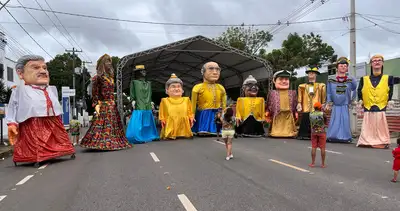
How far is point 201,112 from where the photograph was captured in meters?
15.5

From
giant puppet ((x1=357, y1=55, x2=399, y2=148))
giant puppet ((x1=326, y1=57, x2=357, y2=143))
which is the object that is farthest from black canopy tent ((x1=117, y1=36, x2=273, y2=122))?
giant puppet ((x1=357, y1=55, x2=399, y2=148))

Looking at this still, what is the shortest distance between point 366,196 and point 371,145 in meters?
6.87

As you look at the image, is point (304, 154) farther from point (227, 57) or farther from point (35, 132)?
point (227, 57)

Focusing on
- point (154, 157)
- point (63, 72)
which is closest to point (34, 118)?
point (154, 157)

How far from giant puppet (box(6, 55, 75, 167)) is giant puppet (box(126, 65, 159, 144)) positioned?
4231mm

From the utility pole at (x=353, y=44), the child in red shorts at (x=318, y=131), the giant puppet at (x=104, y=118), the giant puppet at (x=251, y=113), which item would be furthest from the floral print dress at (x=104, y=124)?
the utility pole at (x=353, y=44)

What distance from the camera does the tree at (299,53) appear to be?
32250mm

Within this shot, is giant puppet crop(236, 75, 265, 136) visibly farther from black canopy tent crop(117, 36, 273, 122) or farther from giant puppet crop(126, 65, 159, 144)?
black canopy tent crop(117, 36, 273, 122)

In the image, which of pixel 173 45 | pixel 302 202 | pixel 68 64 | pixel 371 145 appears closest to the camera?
pixel 302 202

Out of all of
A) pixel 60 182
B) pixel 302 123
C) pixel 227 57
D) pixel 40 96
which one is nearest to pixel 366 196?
pixel 60 182

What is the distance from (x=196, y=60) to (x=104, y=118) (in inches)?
520

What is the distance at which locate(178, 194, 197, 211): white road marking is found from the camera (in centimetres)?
485

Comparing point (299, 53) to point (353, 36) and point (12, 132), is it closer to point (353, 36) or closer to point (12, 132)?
point (353, 36)

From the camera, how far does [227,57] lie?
72.2 feet
